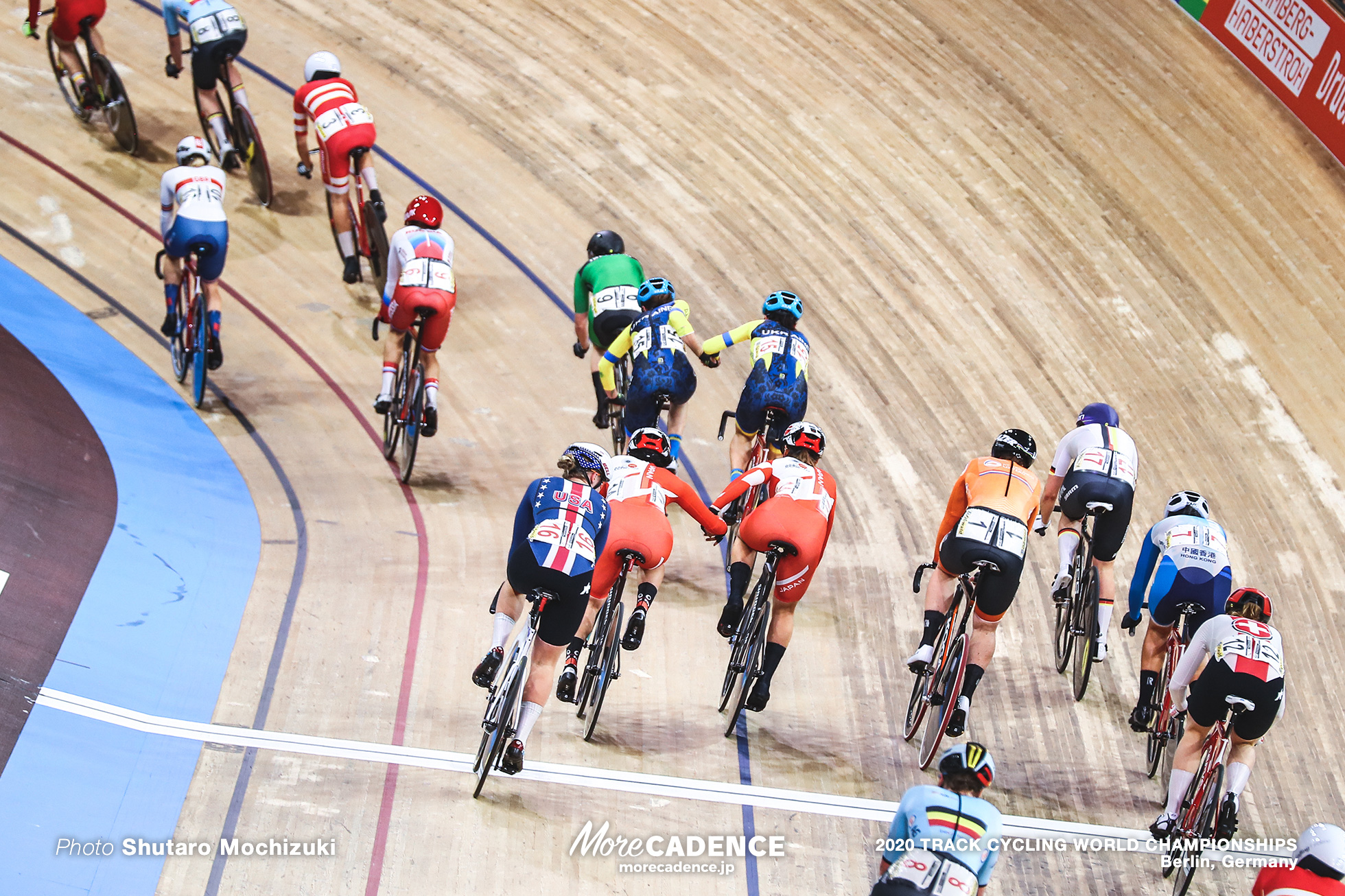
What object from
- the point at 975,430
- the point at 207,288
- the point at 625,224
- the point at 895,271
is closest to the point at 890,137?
the point at 895,271

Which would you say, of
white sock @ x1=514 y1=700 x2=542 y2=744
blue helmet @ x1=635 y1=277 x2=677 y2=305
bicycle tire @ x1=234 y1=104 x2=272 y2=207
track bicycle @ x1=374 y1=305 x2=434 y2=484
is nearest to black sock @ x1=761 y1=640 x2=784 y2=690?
white sock @ x1=514 y1=700 x2=542 y2=744

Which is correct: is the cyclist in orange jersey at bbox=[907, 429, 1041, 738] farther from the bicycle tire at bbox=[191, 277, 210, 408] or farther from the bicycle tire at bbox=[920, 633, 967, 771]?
the bicycle tire at bbox=[191, 277, 210, 408]

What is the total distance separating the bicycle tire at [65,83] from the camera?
9.71 m

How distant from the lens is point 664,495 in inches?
Result: 224

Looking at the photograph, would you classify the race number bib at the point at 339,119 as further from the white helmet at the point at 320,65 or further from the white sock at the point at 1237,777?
the white sock at the point at 1237,777

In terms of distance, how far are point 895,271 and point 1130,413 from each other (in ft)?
6.72

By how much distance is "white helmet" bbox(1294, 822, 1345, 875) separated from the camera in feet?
14.8

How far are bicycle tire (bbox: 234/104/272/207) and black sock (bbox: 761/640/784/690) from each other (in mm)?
4521

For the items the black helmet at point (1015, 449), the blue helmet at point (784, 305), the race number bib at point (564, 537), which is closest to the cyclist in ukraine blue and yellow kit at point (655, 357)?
the blue helmet at point (784, 305)

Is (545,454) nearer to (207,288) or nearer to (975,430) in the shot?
(207,288)

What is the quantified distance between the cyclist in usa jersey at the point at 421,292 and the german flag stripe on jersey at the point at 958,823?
4.01 meters

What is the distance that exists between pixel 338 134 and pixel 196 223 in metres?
1.35

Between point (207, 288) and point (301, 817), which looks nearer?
point (301, 817)

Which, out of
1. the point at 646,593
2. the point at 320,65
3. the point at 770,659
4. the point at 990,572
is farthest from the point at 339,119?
A: the point at 990,572
